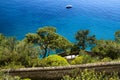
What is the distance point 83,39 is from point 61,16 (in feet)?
62.5

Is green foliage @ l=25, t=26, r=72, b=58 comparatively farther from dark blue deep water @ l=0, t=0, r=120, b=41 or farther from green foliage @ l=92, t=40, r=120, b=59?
dark blue deep water @ l=0, t=0, r=120, b=41

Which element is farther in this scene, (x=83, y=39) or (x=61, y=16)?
(x=61, y=16)

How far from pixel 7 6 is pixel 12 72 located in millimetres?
43529

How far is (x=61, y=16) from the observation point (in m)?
51.0

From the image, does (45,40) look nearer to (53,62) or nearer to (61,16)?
(53,62)

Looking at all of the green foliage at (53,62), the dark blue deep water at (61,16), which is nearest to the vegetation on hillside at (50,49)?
the green foliage at (53,62)

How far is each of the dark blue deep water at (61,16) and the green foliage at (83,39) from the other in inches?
412

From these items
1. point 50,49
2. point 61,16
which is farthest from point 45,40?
point 61,16

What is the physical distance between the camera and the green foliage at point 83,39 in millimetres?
32431

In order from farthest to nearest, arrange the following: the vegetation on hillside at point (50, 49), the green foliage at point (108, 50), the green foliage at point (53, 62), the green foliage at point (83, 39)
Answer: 1. the green foliage at point (83, 39)
2. the green foliage at point (108, 50)
3. the vegetation on hillside at point (50, 49)
4. the green foliage at point (53, 62)

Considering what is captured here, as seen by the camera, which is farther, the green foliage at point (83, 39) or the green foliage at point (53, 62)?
the green foliage at point (83, 39)

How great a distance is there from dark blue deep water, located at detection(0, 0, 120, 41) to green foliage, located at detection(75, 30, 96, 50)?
10.5m

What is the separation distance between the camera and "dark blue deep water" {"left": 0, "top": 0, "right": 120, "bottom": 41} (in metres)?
45.6

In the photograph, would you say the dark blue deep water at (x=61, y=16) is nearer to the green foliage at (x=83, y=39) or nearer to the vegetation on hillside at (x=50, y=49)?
the green foliage at (x=83, y=39)
